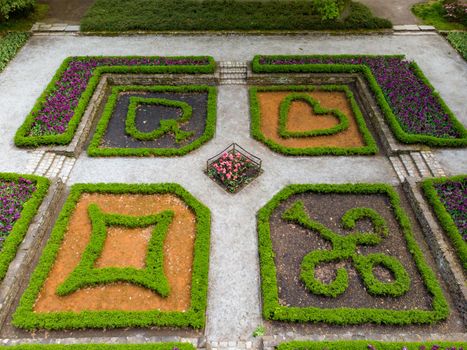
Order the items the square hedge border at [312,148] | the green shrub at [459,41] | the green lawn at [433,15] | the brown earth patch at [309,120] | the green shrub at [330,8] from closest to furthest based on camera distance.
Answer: the square hedge border at [312,148] < the brown earth patch at [309,120] < the green shrub at [330,8] < the green shrub at [459,41] < the green lawn at [433,15]

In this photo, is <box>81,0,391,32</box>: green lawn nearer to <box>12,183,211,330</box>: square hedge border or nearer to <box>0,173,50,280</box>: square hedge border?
<box>0,173,50,280</box>: square hedge border

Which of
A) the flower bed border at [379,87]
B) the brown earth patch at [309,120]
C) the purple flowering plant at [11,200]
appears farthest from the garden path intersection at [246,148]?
the purple flowering plant at [11,200]

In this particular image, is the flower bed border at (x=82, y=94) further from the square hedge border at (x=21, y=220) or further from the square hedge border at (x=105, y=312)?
the square hedge border at (x=105, y=312)

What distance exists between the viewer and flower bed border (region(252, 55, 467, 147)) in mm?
17734

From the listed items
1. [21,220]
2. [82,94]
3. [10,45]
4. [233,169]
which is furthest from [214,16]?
[21,220]

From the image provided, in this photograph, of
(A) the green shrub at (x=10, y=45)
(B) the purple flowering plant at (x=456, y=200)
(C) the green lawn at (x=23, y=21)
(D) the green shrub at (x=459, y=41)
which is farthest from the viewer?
(C) the green lawn at (x=23, y=21)

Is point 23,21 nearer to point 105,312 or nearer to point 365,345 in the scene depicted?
point 105,312

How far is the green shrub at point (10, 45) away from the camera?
23.0 m

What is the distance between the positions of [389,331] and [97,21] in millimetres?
26036

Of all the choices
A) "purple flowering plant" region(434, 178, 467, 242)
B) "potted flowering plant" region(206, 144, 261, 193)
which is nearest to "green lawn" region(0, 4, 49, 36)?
"potted flowering plant" region(206, 144, 261, 193)

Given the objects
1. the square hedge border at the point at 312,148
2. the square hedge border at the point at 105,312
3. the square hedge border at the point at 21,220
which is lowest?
the square hedge border at the point at 105,312

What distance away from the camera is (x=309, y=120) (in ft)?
65.0

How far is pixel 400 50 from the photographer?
24531 millimetres

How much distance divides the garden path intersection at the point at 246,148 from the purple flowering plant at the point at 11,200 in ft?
3.67
